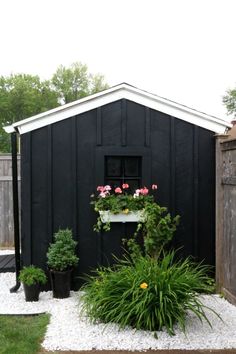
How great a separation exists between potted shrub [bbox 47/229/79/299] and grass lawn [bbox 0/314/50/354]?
2.15 feet

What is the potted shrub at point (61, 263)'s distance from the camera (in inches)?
194

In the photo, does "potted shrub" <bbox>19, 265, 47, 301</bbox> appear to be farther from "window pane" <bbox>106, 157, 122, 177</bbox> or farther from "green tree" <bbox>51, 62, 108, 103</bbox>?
"green tree" <bbox>51, 62, 108, 103</bbox>

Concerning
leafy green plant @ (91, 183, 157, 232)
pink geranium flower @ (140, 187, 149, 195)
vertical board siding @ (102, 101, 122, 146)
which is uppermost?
vertical board siding @ (102, 101, 122, 146)

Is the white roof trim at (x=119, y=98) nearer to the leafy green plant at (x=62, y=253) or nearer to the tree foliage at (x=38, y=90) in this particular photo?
the leafy green plant at (x=62, y=253)

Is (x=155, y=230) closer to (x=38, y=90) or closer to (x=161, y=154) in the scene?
(x=161, y=154)

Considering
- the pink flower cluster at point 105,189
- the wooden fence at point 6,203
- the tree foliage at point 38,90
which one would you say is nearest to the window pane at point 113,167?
the pink flower cluster at point 105,189

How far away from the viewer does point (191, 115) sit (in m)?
5.34

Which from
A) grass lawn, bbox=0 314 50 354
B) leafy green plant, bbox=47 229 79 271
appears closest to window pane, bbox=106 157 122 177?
leafy green plant, bbox=47 229 79 271

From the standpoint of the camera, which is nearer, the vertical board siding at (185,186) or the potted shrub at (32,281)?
the potted shrub at (32,281)

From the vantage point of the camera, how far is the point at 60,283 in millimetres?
4957

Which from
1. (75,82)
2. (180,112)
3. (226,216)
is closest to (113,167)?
(180,112)

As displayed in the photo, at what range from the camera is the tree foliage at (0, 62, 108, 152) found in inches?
1009

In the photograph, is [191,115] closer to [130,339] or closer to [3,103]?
[130,339]

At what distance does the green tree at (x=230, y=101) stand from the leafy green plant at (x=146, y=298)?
22587 millimetres
